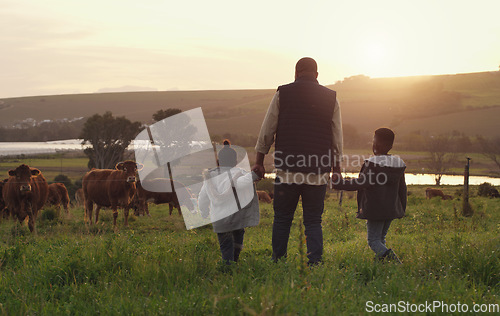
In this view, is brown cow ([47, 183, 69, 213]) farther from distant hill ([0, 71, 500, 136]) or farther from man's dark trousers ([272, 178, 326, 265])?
distant hill ([0, 71, 500, 136])

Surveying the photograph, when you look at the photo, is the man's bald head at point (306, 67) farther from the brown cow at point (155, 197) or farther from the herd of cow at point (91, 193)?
the brown cow at point (155, 197)

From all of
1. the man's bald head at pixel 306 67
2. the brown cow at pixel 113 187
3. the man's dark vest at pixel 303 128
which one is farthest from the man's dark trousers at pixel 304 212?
the brown cow at pixel 113 187

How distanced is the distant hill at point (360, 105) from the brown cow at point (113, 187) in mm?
66324

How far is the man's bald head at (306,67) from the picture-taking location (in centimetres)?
493

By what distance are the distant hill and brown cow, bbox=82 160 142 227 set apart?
6632 cm

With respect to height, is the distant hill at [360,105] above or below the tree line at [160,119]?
above

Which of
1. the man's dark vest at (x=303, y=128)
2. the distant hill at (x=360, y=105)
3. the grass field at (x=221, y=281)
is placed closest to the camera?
the grass field at (x=221, y=281)

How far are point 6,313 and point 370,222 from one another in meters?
3.72

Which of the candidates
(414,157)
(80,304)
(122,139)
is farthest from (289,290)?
(414,157)

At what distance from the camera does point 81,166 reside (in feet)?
201

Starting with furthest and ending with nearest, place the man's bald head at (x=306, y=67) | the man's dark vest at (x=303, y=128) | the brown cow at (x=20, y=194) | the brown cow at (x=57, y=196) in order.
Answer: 1. the brown cow at (x=57, y=196)
2. the brown cow at (x=20, y=194)
3. the man's bald head at (x=306, y=67)
4. the man's dark vest at (x=303, y=128)

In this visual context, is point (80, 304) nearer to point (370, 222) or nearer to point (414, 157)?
point (370, 222)

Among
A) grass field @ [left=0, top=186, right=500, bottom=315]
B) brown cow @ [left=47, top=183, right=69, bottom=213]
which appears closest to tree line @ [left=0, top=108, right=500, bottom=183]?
brown cow @ [left=47, top=183, right=69, bottom=213]

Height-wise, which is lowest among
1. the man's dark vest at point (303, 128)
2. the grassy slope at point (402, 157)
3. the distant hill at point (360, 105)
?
the grassy slope at point (402, 157)
